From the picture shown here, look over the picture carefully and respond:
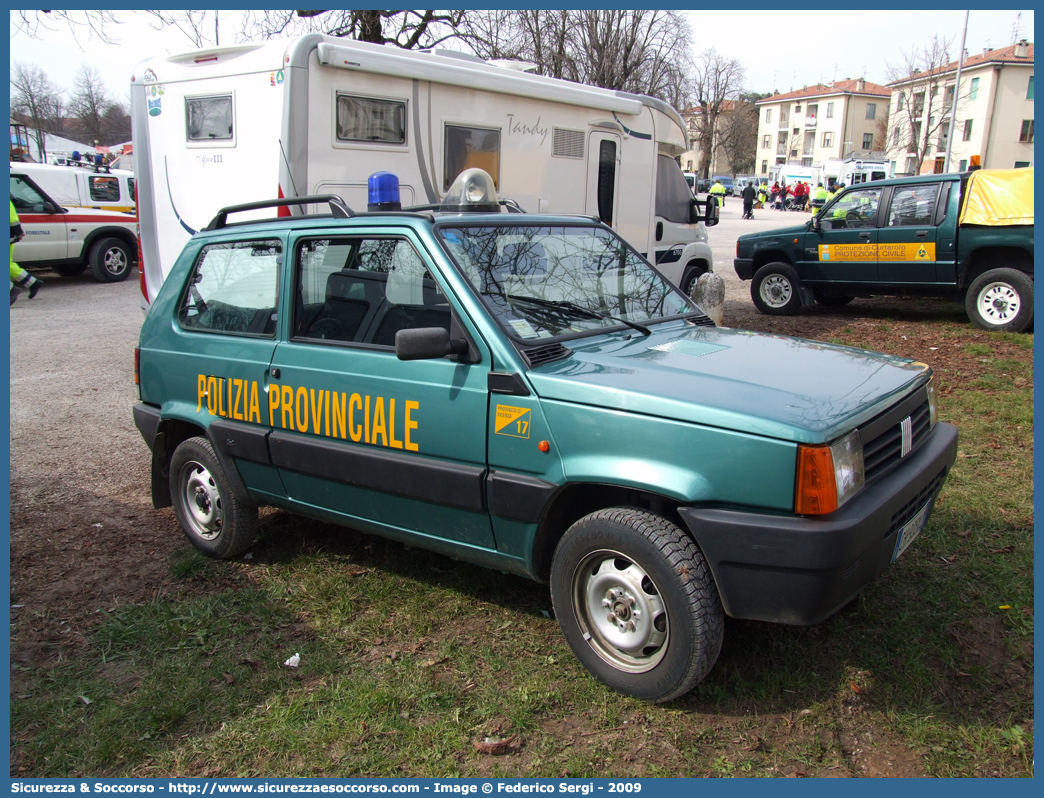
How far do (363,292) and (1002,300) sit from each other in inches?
354

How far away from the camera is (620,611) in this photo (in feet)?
9.81

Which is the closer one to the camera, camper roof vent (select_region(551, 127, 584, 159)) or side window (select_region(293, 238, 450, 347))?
side window (select_region(293, 238, 450, 347))

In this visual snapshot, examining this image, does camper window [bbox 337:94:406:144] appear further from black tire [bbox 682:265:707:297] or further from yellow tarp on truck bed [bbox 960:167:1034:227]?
yellow tarp on truck bed [bbox 960:167:1034:227]

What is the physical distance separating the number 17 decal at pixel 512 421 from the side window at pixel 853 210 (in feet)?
30.3

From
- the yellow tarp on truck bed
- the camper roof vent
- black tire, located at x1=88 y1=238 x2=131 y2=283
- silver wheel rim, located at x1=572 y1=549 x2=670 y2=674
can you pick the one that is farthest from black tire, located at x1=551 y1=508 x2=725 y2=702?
black tire, located at x1=88 y1=238 x2=131 y2=283

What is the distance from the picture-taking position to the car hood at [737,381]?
2.67 m

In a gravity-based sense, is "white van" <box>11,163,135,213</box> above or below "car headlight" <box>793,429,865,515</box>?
above

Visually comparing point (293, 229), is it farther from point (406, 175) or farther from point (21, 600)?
point (406, 175)

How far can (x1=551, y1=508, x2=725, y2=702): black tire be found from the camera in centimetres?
275

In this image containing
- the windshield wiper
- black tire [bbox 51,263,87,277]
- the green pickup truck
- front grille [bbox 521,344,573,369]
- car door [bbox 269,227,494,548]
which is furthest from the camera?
black tire [bbox 51,263,87,277]

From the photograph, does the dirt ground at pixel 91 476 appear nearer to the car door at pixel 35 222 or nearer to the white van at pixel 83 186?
the car door at pixel 35 222

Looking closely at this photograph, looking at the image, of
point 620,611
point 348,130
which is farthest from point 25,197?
point 620,611

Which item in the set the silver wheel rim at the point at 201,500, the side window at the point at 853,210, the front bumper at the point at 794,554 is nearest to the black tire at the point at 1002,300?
the side window at the point at 853,210

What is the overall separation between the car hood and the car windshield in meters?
0.19
